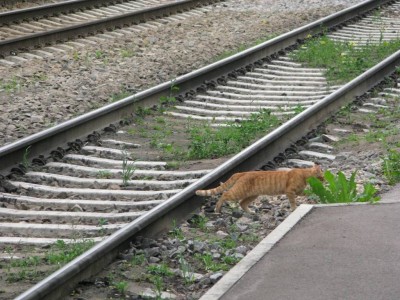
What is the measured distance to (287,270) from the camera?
6.44m

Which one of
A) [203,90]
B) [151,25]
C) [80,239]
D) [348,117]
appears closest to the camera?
[80,239]

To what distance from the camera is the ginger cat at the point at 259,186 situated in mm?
8172

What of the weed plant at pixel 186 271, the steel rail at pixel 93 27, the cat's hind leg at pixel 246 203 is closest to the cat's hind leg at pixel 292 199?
the cat's hind leg at pixel 246 203

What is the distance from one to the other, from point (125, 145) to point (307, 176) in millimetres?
2646

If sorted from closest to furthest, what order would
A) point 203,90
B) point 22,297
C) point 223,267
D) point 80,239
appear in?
1. point 22,297
2. point 223,267
3. point 80,239
4. point 203,90

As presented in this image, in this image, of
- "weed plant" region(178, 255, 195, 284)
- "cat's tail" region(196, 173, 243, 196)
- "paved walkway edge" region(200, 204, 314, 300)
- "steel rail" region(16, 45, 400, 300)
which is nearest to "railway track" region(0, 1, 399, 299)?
"steel rail" region(16, 45, 400, 300)

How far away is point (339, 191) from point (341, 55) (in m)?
6.88

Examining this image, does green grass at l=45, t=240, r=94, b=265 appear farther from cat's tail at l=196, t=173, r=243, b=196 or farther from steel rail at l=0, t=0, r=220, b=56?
steel rail at l=0, t=0, r=220, b=56

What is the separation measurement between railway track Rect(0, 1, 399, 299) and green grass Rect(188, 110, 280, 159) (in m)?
0.21

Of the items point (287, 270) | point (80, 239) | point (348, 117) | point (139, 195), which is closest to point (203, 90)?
point (348, 117)

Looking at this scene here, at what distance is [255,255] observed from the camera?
6.74 metres

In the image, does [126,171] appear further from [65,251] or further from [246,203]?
[65,251]

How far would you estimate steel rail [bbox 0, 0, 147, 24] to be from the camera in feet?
54.6

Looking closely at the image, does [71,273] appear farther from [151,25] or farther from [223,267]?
[151,25]
